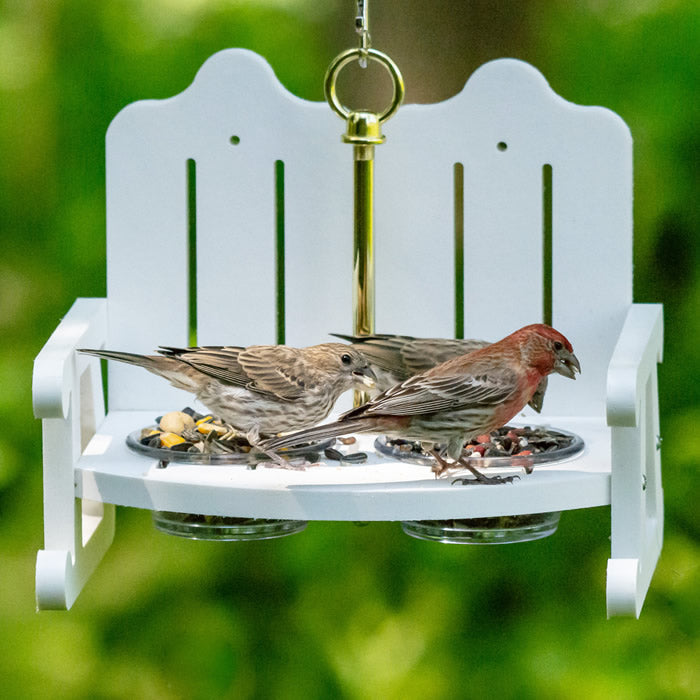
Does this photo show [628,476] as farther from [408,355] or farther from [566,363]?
[408,355]

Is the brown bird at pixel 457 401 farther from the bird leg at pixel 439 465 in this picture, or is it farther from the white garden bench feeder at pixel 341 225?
the white garden bench feeder at pixel 341 225

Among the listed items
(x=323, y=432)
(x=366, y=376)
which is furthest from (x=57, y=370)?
(x=366, y=376)

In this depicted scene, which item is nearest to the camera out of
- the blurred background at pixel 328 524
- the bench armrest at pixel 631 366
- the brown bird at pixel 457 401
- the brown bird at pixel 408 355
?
the bench armrest at pixel 631 366

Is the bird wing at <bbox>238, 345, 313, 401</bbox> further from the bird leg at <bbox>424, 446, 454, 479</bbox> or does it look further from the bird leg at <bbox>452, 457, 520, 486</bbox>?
the bird leg at <bbox>452, 457, 520, 486</bbox>

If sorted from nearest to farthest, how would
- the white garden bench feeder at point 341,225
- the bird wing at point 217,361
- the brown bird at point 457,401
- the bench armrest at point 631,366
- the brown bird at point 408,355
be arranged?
the bench armrest at point 631,366 < the brown bird at point 457,401 < the bird wing at point 217,361 < the brown bird at point 408,355 < the white garden bench feeder at point 341,225

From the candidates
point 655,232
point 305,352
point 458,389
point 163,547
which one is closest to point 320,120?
point 305,352

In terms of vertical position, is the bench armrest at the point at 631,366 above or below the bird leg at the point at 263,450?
above

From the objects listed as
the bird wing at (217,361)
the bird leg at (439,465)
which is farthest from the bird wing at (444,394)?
the bird wing at (217,361)
